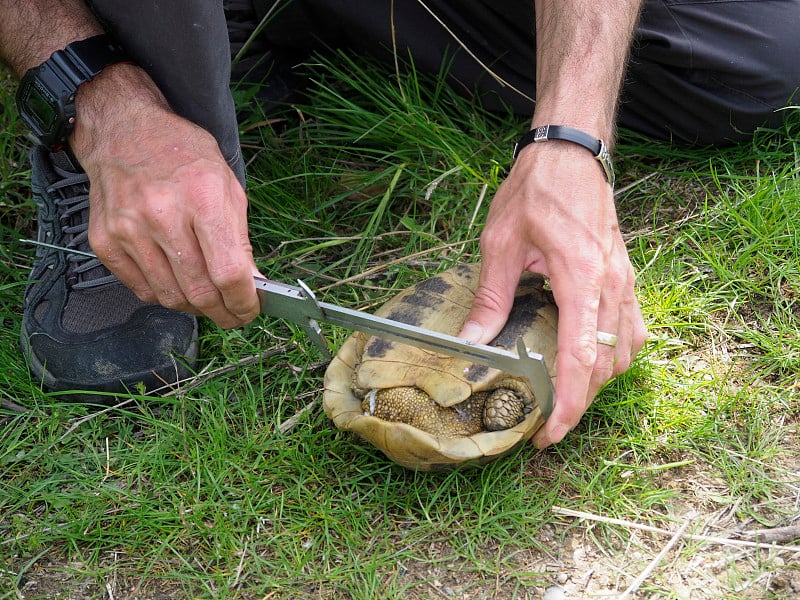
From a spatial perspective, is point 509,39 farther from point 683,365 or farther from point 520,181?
point 683,365

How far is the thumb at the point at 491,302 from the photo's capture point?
68.1 inches

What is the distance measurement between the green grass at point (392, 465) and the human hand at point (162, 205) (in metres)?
0.40

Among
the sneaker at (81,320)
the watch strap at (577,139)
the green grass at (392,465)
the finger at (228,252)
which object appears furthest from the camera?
the sneaker at (81,320)

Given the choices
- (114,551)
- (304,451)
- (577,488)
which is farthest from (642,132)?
(114,551)

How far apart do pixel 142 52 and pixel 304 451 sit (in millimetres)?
994

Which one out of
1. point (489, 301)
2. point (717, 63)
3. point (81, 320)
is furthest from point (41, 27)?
point (717, 63)

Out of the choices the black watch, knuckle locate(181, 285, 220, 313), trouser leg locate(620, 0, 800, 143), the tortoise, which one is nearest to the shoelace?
the black watch

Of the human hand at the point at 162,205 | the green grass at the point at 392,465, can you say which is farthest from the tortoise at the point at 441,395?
the human hand at the point at 162,205

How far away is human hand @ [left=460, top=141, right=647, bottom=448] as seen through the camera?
63.9 inches

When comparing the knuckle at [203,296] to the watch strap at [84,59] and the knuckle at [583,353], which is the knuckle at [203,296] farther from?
the knuckle at [583,353]

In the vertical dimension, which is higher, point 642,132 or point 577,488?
point 642,132

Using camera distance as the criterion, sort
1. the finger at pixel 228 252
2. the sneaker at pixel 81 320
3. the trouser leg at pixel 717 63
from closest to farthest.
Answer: the finger at pixel 228 252 → the sneaker at pixel 81 320 → the trouser leg at pixel 717 63

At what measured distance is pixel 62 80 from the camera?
5.82ft

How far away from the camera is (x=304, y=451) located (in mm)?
1927
